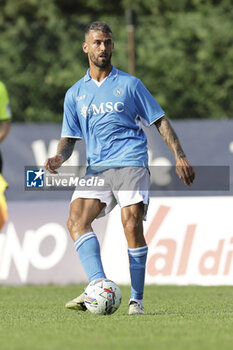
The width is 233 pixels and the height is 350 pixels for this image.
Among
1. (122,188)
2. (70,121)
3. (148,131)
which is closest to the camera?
(122,188)

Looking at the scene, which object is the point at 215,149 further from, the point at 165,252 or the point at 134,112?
the point at 134,112

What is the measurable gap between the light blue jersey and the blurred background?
14.0 feet

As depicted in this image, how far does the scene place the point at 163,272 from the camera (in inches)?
464

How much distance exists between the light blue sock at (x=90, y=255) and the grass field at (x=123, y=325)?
0.33m

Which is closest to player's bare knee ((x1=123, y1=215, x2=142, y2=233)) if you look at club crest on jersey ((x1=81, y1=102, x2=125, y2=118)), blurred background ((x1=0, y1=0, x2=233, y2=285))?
club crest on jersey ((x1=81, y1=102, x2=125, y2=118))

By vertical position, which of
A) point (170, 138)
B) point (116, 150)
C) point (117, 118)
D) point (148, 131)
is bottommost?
point (148, 131)

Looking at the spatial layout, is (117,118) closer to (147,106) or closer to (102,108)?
(102,108)

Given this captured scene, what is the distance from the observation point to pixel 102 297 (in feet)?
23.9

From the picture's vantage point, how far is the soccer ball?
23.9 ft

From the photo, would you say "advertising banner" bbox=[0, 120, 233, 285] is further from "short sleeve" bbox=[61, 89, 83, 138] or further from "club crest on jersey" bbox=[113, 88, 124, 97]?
"club crest on jersey" bbox=[113, 88, 124, 97]

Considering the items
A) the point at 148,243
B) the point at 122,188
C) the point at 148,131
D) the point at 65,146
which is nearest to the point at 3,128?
the point at 148,243

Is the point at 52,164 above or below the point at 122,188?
above

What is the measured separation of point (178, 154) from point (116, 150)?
510 millimetres

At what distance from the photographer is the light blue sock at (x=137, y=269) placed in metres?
7.66
